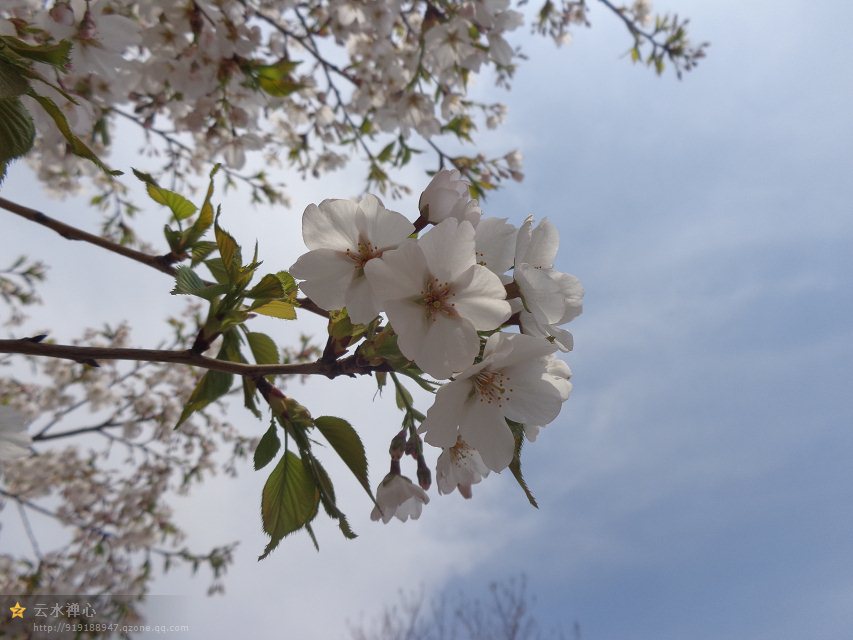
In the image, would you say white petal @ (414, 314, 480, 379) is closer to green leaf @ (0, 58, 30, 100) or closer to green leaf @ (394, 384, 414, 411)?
green leaf @ (394, 384, 414, 411)

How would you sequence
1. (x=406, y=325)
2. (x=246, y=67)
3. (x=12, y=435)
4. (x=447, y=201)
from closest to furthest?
(x=406, y=325), (x=447, y=201), (x=12, y=435), (x=246, y=67)

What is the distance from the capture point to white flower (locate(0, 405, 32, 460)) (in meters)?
0.81

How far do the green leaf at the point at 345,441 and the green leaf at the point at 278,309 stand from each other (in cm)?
16

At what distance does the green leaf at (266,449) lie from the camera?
822mm

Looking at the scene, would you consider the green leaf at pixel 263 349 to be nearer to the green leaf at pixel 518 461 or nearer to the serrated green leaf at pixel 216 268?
the serrated green leaf at pixel 216 268

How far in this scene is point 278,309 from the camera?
745 mm

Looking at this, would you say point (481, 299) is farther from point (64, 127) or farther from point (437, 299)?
point (64, 127)

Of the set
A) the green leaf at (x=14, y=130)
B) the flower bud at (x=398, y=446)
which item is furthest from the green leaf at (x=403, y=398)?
the green leaf at (x=14, y=130)

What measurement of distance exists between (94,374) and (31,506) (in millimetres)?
1067

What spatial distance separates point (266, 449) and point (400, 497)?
24 cm

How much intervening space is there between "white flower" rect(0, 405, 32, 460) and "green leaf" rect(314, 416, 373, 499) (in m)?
0.44

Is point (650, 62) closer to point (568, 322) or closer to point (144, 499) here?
point (568, 322)

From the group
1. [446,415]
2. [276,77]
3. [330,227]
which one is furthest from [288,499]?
[276,77]

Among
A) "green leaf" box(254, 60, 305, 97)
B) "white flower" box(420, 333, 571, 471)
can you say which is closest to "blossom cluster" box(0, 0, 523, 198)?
"green leaf" box(254, 60, 305, 97)
